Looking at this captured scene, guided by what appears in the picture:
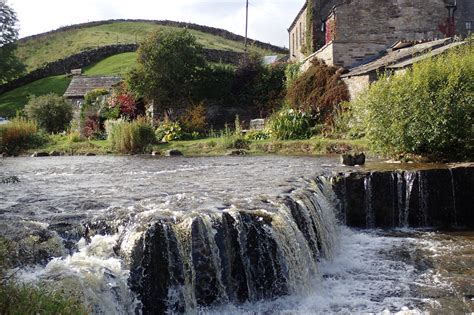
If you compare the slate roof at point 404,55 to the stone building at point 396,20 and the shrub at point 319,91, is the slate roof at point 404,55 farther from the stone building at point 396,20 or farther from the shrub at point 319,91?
the stone building at point 396,20

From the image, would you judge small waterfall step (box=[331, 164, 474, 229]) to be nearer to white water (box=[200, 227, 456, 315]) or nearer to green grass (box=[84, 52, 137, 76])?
white water (box=[200, 227, 456, 315])

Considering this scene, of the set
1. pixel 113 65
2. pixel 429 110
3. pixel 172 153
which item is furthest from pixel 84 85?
pixel 429 110

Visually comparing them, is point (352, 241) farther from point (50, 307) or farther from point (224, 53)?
point (224, 53)

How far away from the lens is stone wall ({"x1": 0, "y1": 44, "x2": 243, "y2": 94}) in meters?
51.1

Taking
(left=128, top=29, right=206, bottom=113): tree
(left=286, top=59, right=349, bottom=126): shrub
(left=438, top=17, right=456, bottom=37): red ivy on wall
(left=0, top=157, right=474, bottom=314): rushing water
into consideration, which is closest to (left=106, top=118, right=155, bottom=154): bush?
(left=128, top=29, right=206, bottom=113): tree

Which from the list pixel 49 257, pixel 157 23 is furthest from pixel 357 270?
pixel 157 23

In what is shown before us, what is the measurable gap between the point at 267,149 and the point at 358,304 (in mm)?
15646

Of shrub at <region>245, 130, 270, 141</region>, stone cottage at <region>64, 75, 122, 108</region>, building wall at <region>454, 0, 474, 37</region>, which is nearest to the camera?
shrub at <region>245, 130, 270, 141</region>

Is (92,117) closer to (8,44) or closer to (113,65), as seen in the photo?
(8,44)

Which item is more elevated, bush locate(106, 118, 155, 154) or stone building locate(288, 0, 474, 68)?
stone building locate(288, 0, 474, 68)

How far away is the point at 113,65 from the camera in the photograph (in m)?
52.1

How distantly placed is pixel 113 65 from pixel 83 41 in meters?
12.7

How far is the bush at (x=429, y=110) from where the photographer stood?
14.4m

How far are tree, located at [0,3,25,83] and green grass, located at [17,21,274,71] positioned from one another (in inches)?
422
